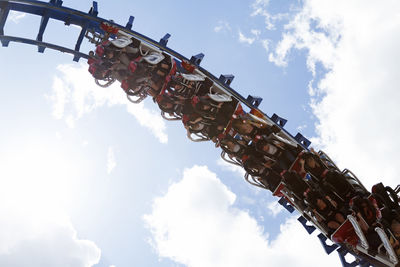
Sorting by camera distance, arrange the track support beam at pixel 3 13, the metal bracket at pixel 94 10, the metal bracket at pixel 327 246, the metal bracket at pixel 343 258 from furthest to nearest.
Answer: the metal bracket at pixel 327 246
the metal bracket at pixel 94 10
the metal bracket at pixel 343 258
the track support beam at pixel 3 13

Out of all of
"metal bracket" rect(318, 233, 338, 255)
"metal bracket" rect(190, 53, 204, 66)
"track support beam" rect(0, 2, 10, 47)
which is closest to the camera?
"track support beam" rect(0, 2, 10, 47)

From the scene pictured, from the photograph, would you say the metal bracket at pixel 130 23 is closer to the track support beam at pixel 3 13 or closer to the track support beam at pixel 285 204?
the track support beam at pixel 3 13

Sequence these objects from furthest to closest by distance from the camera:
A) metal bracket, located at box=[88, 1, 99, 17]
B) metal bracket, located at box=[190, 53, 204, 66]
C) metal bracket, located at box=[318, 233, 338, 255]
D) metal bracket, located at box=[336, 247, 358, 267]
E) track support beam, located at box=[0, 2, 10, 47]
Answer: metal bracket, located at box=[190, 53, 204, 66]
metal bracket, located at box=[318, 233, 338, 255]
metal bracket, located at box=[88, 1, 99, 17]
metal bracket, located at box=[336, 247, 358, 267]
track support beam, located at box=[0, 2, 10, 47]

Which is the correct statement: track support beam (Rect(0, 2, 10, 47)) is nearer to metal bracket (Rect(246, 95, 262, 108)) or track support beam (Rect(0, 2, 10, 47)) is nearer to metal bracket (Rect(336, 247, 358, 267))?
metal bracket (Rect(246, 95, 262, 108))

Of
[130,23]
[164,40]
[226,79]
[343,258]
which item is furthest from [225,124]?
[343,258]

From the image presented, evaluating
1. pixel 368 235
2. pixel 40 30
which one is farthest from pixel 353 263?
pixel 40 30

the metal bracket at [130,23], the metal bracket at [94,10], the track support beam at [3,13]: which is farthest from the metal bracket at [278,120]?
the track support beam at [3,13]

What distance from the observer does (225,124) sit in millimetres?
9102

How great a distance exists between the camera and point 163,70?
9188 mm

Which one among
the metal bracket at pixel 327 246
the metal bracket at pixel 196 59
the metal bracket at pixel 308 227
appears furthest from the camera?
the metal bracket at pixel 196 59

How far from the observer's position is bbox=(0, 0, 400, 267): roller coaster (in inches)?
335

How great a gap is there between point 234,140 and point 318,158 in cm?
208

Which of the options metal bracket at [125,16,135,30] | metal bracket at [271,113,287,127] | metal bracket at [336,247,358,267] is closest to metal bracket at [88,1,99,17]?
metal bracket at [125,16,135,30]

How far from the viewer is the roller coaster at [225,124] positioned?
8.50 metres
